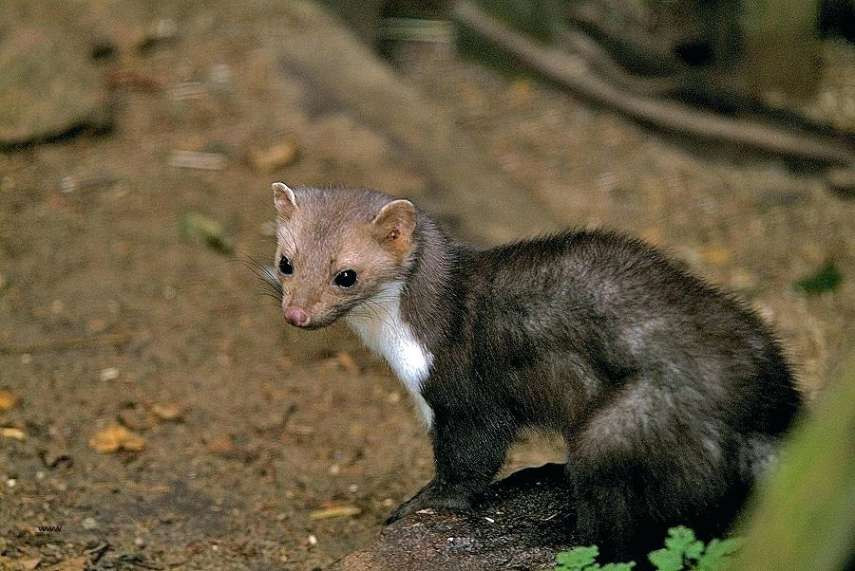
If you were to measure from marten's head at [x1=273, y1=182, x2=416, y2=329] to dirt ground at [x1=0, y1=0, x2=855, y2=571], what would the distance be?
131 centimetres

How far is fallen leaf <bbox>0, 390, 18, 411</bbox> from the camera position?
6234 mm

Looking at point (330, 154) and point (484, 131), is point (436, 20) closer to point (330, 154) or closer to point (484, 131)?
point (484, 131)

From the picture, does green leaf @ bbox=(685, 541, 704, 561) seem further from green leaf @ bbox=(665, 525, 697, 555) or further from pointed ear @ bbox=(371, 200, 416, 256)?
pointed ear @ bbox=(371, 200, 416, 256)

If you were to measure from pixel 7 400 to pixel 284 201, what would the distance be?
7.69 feet

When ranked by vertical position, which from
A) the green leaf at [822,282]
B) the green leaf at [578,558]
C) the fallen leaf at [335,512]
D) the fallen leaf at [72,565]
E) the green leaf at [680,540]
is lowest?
the fallen leaf at [335,512]

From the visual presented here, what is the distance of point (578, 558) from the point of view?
4.05 metres

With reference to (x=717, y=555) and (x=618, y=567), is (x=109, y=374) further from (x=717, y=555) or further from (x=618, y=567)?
(x=717, y=555)

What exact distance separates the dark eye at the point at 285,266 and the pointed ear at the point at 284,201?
0.77 feet

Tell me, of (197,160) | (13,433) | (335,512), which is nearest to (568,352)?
(335,512)

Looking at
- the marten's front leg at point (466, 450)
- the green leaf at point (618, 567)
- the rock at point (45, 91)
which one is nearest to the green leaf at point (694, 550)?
the green leaf at point (618, 567)

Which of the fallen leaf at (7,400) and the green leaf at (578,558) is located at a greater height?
the green leaf at (578,558)

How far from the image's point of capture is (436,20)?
11.8 meters

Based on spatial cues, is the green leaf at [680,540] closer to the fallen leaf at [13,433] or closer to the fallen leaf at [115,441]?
the fallen leaf at [115,441]

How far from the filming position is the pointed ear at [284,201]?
16.1ft
